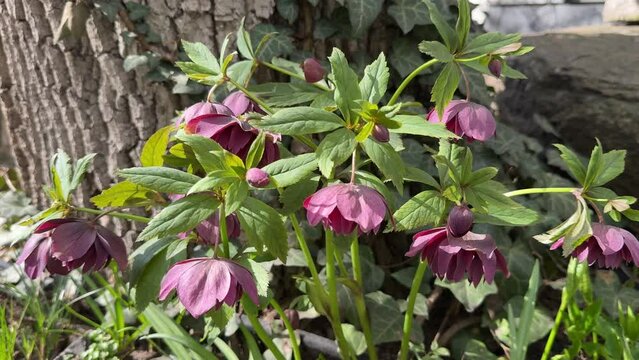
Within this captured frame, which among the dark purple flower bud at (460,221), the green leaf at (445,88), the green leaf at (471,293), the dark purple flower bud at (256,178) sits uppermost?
the green leaf at (445,88)

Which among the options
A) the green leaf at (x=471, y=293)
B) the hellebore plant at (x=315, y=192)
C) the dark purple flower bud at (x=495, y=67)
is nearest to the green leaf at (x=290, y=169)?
the hellebore plant at (x=315, y=192)

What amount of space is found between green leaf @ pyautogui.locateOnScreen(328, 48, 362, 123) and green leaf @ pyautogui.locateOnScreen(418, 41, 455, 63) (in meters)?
0.11

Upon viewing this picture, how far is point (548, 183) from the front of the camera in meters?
1.68

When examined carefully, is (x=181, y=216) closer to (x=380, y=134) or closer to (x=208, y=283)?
(x=208, y=283)

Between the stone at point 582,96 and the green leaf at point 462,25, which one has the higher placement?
the green leaf at point 462,25

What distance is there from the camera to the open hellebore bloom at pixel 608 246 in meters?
0.89

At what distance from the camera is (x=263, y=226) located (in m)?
0.85

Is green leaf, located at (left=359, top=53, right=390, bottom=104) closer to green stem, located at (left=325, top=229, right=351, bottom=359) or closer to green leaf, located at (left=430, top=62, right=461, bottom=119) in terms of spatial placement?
green leaf, located at (left=430, top=62, right=461, bottom=119)

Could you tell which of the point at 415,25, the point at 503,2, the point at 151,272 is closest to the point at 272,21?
the point at 415,25

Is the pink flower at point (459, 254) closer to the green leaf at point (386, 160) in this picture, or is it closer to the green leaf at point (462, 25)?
the green leaf at point (386, 160)

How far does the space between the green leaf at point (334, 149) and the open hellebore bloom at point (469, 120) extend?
18 centimetres

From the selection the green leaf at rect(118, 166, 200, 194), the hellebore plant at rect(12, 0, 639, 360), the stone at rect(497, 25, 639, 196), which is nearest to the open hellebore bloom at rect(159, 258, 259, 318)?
the hellebore plant at rect(12, 0, 639, 360)

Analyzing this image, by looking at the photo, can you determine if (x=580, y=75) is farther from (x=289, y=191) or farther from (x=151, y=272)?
(x=151, y=272)

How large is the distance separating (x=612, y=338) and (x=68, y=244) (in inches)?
41.0
